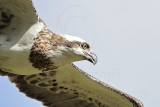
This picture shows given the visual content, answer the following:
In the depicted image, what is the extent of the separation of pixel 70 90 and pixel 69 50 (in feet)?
8.54

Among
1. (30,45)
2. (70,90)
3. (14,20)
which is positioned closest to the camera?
(30,45)

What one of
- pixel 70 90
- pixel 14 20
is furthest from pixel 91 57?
pixel 70 90

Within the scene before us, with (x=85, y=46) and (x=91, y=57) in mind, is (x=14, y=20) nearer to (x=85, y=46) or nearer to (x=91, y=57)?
(x=85, y=46)

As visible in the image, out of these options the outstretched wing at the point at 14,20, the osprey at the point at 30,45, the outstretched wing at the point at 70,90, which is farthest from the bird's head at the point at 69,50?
the outstretched wing at the point at 70,90

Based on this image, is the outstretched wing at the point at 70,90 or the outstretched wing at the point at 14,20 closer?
the outstretched wing at the point at 14,20

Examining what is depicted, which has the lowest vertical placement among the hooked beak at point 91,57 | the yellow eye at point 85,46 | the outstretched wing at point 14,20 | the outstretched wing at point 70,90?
the outstretched wing at point 70,90

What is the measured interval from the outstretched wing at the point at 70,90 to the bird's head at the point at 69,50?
1.34 meters

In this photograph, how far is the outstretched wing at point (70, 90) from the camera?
34.1ft

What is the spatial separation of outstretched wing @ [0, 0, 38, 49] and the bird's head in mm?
825

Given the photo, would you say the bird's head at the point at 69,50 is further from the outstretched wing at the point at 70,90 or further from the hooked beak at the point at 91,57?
the outstretched wing at the point at 70,90

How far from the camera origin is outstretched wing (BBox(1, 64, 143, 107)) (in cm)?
1040

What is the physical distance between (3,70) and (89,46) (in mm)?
2142

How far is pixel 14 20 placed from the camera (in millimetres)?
8906

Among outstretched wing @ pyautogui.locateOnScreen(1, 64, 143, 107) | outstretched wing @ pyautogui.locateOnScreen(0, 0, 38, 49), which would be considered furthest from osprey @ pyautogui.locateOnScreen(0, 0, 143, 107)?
outstretched wing @ pyautogui.locateOnScreen(1, 64, 143, 107)
